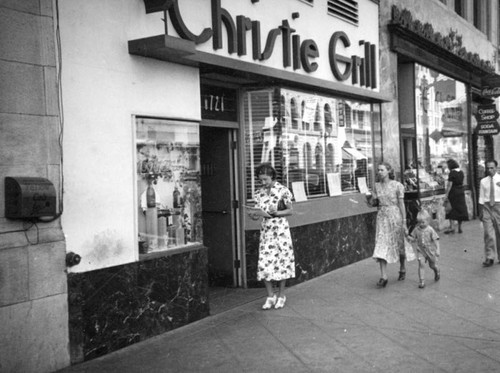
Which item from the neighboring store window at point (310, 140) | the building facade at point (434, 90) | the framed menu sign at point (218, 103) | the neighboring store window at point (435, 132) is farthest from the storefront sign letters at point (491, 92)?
the framed menu sign at point (218, 103)

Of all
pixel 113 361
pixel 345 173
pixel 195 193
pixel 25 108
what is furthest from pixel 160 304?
pixel 345 173

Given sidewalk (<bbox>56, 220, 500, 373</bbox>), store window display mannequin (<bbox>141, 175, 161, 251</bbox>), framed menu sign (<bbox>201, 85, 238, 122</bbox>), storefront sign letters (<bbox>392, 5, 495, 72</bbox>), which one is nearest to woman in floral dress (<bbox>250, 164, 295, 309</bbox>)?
sidewalk (<bbox>56, 220, 500, 373</bbox>)

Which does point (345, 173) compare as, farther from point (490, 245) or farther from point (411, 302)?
point (411, 302)

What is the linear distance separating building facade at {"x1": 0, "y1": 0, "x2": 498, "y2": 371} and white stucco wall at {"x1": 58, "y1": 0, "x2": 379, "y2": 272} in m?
0.02

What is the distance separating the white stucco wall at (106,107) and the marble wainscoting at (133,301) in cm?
19

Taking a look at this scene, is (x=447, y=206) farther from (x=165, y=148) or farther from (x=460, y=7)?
(x=165, y=148)

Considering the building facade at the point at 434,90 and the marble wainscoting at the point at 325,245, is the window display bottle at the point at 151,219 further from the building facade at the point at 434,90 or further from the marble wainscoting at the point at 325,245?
the building facade at the point at 434,90

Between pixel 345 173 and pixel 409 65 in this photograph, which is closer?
pixel 345 173

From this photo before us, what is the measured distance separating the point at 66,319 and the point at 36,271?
543mm

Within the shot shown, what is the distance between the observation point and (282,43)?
346 inches

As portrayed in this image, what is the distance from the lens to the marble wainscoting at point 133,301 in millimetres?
5402

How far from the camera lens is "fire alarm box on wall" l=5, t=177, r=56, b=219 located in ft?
15.6

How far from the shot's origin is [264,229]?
284 inches

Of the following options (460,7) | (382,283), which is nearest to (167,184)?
(382,283)
